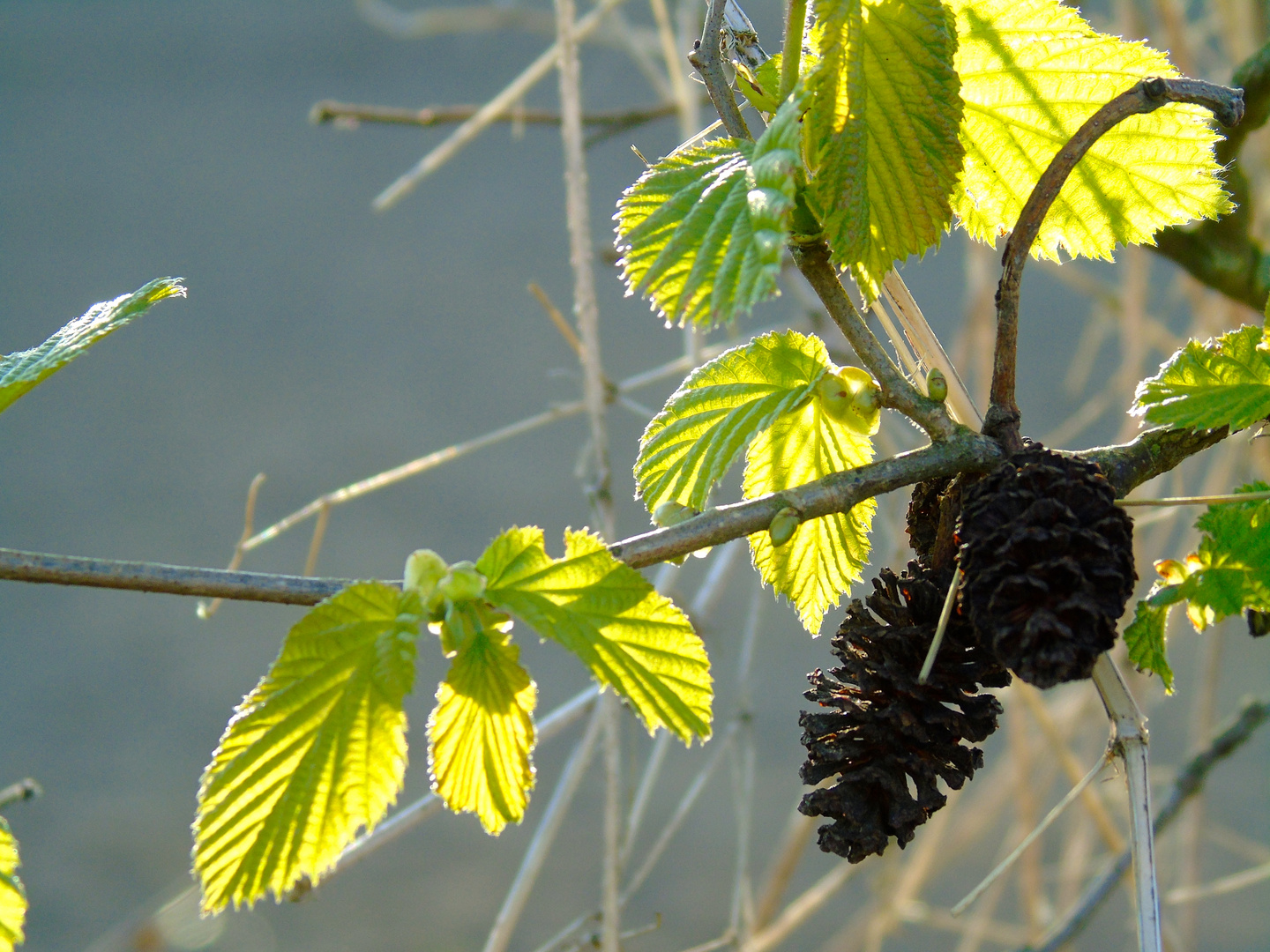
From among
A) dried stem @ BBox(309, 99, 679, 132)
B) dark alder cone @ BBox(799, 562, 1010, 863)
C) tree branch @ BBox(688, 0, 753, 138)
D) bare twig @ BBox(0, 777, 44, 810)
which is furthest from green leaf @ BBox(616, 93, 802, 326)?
dried stem @ BBox(309, 99, 679, 132)

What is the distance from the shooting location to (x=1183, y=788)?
74 centimetres

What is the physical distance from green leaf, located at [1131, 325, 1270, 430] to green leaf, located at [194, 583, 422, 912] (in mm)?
239

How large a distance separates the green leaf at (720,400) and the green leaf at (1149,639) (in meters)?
0.14

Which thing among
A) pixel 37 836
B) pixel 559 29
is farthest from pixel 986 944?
pixel 559 29

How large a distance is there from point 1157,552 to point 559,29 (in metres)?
0.81

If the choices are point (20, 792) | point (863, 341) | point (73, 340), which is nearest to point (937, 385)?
point (863, 341)

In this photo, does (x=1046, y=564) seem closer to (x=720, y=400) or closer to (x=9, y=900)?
(x=720, y=400)

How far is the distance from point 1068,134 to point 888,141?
83 millimetres

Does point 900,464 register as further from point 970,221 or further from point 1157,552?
point 1157,552

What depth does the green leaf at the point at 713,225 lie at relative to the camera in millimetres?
282

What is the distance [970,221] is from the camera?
0.41 metres

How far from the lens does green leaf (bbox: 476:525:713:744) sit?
12.4 inches

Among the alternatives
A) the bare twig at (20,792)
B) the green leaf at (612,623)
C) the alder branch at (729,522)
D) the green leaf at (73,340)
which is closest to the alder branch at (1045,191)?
the alder branch at (729,522)

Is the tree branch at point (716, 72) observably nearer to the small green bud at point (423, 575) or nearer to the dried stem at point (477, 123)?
the small green bud at point (423, 575)
